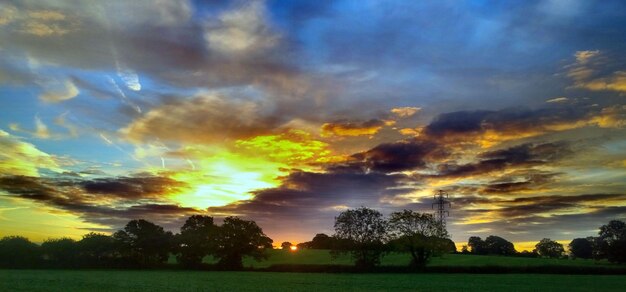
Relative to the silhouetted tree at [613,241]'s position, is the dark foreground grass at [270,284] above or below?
below

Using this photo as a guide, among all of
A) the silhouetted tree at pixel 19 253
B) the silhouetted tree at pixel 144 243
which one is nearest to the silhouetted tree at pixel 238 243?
the silhouetted tree at pixel 144 243

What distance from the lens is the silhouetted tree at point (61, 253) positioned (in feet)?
370

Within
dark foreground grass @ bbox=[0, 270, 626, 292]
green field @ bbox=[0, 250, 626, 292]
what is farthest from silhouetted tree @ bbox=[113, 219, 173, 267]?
dark foreground grass @ bbox=[0, 270, 626, 292]

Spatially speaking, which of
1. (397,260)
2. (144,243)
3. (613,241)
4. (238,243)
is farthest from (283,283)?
(613,241)

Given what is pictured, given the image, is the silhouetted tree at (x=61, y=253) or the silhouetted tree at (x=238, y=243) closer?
the silhouetted tree at (x=61, y=253)

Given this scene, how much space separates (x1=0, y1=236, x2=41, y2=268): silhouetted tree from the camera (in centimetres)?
10975

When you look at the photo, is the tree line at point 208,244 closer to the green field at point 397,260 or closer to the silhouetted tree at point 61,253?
the silhouetted tree at point 61,253

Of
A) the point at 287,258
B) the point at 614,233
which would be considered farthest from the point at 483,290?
the point at 614,233

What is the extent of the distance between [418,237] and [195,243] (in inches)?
2121

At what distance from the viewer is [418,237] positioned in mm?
118000

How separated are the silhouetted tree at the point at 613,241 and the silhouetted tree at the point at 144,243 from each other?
403 ft

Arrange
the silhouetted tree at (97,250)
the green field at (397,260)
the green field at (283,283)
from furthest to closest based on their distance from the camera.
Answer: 1. the green field at (397,260)
2. the silhouetted tree at (97,250)
3. the green field at (283,283)

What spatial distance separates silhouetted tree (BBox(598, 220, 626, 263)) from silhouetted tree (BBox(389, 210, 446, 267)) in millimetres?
55236

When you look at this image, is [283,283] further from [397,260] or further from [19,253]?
[397,260]
